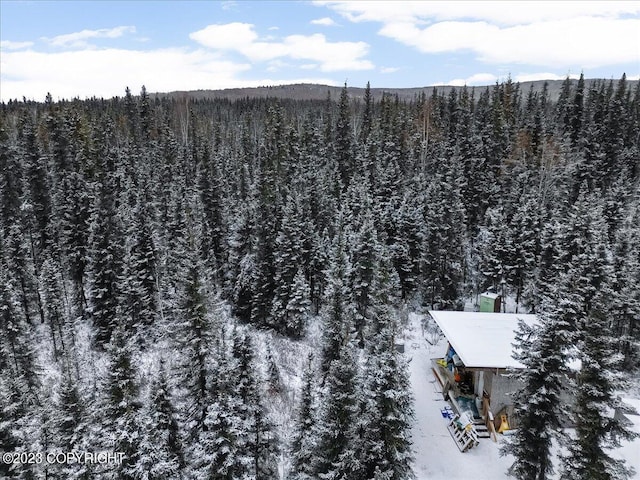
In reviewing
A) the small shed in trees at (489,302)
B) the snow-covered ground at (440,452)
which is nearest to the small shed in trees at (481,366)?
the snow-covered ground at (440,452)

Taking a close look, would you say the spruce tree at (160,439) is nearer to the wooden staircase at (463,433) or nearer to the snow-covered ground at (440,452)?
the snow-covered ground at (440,452)

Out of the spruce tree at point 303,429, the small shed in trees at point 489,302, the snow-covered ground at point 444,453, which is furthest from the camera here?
the small shed in trees at point 489,302

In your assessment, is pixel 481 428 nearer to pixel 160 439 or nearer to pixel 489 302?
pixel 489 302

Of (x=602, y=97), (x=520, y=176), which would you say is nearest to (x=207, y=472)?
(x=520, y=176)

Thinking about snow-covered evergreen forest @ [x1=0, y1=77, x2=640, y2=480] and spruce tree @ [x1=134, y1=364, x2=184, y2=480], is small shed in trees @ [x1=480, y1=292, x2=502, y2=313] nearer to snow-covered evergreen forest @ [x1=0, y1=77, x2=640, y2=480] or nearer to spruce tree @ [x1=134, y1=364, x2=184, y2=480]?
snow-covered evergreen forest @ [x1=0, y1=77, x2=640, y2=480]

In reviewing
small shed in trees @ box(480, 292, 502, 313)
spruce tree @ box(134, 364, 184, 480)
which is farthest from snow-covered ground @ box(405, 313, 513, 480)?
spruce tree @ box(134, 364, 184, 480)

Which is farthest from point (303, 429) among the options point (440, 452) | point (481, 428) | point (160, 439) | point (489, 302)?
point (489, 302)
